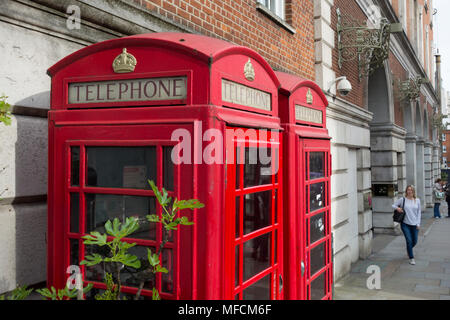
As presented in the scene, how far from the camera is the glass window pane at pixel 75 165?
2.80 m

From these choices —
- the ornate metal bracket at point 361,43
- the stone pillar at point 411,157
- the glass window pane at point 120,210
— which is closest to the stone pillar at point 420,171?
the stone pillar at point 411,157

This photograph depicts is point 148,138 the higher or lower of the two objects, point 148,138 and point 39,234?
the higher

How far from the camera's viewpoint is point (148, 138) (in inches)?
102

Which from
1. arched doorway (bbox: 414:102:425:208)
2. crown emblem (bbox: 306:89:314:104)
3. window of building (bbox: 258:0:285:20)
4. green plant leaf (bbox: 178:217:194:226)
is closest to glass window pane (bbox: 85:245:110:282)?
green plant leaf (bbox: 178:217:194:226)

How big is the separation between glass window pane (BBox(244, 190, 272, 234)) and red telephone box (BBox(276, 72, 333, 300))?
563 mm

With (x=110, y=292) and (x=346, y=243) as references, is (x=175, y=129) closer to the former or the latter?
(x=110, y=292)

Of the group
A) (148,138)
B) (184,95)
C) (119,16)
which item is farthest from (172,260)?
(119,16)

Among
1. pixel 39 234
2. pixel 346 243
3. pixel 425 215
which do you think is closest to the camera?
pixel 39 234

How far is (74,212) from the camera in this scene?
283cm

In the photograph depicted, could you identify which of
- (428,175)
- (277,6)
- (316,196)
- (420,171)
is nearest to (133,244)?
(316,196)

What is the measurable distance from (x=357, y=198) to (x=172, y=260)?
8.88m

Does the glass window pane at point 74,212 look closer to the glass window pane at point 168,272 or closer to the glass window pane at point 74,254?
the glass window pane at point 74,254

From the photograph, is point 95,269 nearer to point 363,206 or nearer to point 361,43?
point 361,43

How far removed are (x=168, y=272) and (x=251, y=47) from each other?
416 centimetres
